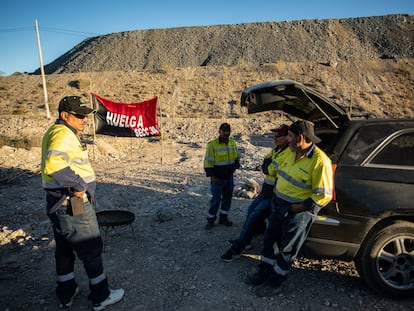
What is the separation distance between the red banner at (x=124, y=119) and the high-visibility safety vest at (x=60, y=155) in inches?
285

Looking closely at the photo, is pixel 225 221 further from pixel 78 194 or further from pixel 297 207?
pixel 78 194

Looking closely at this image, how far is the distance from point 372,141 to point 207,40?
57.3 metres

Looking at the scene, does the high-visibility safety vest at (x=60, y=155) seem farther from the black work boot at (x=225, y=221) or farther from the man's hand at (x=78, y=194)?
the black work boot at (x=225, y=221)

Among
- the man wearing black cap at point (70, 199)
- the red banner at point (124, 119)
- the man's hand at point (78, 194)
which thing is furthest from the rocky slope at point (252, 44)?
the man's hand at point (78, 194)

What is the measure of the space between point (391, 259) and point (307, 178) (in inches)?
48.9

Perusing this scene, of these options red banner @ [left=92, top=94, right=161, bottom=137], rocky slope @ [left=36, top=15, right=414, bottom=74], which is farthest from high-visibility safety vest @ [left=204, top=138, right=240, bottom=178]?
rocky slope @ [left=36, top=15, right=414, bottom=74]

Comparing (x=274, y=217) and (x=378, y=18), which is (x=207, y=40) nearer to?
(x=378, y=18)

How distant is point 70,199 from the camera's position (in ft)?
9.66

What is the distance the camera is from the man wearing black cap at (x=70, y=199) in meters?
2.84

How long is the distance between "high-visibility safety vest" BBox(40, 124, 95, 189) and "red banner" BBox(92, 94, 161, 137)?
7.25 m

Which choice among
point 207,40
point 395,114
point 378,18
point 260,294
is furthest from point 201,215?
point 378,18

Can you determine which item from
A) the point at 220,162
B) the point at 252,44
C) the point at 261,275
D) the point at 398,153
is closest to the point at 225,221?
the point at 220,162

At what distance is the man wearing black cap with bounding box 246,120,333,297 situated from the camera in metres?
2.95

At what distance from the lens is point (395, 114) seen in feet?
94.1
